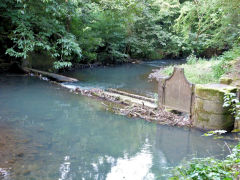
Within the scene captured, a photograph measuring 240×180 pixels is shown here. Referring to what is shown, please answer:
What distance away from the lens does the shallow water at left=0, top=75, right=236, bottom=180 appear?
4766 millimetres

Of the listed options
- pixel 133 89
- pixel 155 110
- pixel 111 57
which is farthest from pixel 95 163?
pixel 111 57

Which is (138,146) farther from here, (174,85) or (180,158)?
(174,85)

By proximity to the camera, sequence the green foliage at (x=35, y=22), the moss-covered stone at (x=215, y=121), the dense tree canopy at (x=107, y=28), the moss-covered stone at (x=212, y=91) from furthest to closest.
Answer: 1. the dense tree canopy at (x=107, y=28)
2. the green foliage at (x=35, y=22)
3. the moss-covered stone at (x=215, y=121)
4. the moss-covered stone at (x=212, y=91)

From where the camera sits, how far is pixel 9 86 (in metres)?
11.4

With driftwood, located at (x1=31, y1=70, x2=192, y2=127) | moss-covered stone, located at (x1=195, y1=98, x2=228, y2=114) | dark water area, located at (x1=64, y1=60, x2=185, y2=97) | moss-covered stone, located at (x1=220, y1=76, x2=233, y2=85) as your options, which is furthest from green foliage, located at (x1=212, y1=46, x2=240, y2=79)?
moss-covered stone, located at (x1=195, y1=98, x2=228, y2=114)

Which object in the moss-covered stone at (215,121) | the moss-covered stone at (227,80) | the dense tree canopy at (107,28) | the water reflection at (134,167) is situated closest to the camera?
the water reflection at (134,167)

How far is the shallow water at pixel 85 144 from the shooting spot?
4.77m

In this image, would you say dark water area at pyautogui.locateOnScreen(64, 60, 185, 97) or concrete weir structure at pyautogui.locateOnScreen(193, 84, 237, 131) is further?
dark water area at pyautogui.locateOnScreen(64, 60, 185, 97)

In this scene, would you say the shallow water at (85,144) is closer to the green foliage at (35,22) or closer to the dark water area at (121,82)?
the dark water area at (121,82)

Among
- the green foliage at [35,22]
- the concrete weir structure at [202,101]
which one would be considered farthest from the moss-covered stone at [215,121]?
the green foliage at [35,22]

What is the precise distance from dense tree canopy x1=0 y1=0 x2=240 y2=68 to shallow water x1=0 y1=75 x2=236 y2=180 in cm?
451

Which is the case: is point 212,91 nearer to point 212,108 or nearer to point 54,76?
point 212,108

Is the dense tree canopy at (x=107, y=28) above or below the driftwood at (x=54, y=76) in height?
above

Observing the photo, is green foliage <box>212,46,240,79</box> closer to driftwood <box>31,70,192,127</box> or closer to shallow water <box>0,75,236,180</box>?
driftwood <box>31,70,192,127</box>
